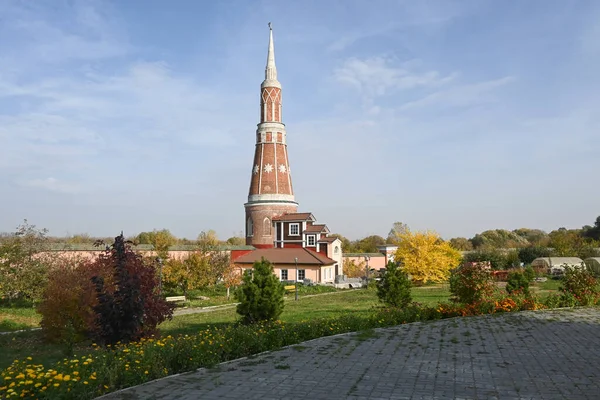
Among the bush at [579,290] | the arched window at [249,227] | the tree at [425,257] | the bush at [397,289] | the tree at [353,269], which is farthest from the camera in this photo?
the tree at [353,269]

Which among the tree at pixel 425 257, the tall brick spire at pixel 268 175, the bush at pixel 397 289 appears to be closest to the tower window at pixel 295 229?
the tall brick spire at pixel 268 175

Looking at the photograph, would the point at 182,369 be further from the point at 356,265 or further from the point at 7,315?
the point at 356,265

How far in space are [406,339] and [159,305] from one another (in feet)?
20.8

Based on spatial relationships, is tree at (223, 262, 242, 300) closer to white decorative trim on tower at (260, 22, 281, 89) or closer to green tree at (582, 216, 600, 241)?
white decorative trim on tower at (260, 22, 281, 89)

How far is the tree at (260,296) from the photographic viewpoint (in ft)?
48.9

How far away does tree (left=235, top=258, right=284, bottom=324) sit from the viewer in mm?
14891

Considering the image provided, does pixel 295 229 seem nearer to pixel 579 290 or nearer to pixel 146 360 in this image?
pixel 579 290

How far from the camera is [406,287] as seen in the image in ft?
59.4

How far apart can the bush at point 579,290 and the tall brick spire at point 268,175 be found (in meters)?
31.1

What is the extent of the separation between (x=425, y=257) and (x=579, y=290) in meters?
19.6

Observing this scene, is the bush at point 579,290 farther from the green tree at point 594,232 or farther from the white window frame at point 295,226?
the green tree at point 594,232

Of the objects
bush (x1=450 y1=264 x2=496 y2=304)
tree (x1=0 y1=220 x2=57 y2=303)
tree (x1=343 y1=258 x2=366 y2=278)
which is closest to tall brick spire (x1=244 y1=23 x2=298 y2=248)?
tree (x1=343 y1=258 x2=366 y2=278)

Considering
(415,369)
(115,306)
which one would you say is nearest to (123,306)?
(115,306)

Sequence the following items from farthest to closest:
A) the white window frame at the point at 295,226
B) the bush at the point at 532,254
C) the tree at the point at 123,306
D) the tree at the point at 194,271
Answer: the bush at the point at 532,254 < the white window frame at the point at 295,226 < the tree at the point at 194,271 < the tree at the point at 123,306
